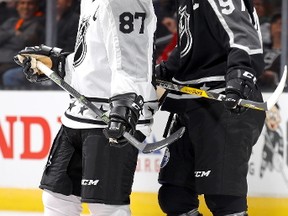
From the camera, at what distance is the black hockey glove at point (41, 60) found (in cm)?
316

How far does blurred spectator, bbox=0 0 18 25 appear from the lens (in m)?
4.89

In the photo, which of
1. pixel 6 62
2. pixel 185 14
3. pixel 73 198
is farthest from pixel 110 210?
pixel 6 62

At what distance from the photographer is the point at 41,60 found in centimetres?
320

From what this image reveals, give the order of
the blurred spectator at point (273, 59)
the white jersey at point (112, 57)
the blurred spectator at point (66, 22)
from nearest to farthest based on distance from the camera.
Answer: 1. the white jersey at point (112, 57)
2. the blurred spectator at point (273, 59)
3. the blurred spectator at point (66, 22)

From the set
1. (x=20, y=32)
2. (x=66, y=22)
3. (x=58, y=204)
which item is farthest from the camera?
(x=20, y=32)

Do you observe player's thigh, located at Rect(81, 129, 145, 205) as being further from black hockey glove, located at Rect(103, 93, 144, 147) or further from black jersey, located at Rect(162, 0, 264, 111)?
black jersey, located at Rect(162, 0, 264, 111)

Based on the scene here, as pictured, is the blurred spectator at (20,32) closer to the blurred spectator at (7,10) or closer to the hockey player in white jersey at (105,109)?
the blurred spectator at (7,10)

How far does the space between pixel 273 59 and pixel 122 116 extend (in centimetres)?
175

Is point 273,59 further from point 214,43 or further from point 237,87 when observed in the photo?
point 237,87

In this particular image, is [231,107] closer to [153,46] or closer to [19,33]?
[153,46]

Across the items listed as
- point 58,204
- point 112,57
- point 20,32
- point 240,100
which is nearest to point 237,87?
point 240,100

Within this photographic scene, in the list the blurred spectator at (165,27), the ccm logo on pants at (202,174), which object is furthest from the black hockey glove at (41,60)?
the blurred spectator at (165,27)

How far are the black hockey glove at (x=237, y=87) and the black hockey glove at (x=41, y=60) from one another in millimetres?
618

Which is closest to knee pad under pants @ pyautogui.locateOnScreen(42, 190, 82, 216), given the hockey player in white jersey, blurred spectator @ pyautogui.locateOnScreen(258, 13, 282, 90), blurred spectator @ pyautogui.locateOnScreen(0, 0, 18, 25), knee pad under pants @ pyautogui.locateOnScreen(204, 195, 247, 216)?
the hockey player in white jersey
